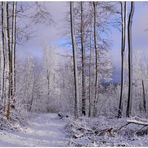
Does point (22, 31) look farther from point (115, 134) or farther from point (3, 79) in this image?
point (115, 134)

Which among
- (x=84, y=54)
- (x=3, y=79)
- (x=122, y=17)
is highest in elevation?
(x=122, y=17)

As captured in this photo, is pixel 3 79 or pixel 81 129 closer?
Answer: pixel 81 129

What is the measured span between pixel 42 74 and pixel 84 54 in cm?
4332

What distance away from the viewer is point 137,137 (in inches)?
480

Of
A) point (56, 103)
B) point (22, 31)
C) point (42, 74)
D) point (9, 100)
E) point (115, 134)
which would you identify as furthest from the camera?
point (42, 74)

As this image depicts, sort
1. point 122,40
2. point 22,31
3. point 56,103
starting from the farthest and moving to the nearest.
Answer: point 56,103
point 22,31
point 122,40

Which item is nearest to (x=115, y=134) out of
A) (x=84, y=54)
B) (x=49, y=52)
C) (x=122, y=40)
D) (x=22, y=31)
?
(x=122, y=40)

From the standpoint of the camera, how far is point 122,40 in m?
23.0

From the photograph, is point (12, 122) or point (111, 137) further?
point (12, 122)

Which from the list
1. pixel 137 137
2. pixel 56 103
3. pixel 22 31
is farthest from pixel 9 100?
pixel 56 103

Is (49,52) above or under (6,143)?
above

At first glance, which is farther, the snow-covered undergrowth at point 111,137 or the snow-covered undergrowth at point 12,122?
the snow-covered undergrowth at point 12,122

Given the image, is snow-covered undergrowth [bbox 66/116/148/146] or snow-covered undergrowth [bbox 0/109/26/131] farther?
snow-covered undergrowth [bbox 0/109/26/131]

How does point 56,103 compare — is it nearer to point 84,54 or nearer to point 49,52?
point 49,52
